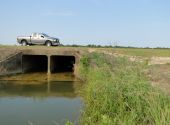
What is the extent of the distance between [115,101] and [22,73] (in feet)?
63.4

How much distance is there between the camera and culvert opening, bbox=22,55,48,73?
2897cm

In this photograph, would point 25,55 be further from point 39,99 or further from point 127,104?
point 127,104

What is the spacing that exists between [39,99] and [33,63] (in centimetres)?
1468

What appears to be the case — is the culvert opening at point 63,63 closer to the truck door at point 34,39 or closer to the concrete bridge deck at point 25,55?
the concrete bridge deck at point 25,55

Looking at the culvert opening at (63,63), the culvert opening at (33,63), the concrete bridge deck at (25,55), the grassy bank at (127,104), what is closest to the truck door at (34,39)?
the culvert opening at (33,63)

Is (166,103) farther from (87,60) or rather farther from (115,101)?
(87,60)

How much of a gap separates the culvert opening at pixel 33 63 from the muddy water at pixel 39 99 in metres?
2.19

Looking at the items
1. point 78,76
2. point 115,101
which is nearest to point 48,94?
point 78,76

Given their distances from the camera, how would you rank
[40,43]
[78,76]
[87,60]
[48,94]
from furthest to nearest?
[40,43], [78,76], [87,60], [48,94]

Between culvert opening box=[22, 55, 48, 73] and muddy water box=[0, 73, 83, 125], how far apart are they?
2191mm

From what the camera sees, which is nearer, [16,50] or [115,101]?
[115,101]

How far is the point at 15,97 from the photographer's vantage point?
18141 mm

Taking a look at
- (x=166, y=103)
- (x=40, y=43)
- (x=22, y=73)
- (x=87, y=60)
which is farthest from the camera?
(x=40, y=43)

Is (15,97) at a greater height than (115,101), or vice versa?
(115,101)
